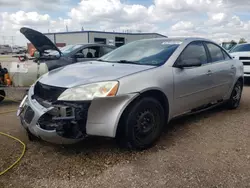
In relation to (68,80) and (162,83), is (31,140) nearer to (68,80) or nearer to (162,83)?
(68,80)

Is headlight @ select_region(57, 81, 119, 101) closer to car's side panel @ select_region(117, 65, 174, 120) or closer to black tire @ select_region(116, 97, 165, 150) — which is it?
car's side panel @ select_region(117, 65, 174, 120)

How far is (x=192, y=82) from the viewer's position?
3.94 m

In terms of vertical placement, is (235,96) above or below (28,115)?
below

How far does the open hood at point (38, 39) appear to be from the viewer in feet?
16.7

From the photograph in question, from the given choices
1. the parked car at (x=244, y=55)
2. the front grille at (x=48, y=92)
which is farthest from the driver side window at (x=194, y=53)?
the parked car at (x=244, y=55)

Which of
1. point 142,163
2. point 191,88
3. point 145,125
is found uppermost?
point 191,88

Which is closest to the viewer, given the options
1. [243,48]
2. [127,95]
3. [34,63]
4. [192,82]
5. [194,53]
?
[127,95]

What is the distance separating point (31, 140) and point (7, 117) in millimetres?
1568

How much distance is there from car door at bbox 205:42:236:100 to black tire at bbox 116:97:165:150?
159 cm

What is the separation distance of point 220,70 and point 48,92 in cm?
308

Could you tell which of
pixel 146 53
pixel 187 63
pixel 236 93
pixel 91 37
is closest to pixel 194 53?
pixel 187 63

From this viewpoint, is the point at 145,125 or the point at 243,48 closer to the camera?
the point at 145,125

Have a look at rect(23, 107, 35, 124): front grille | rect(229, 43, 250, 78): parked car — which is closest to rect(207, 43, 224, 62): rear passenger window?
rect(23, 107, 35, 124): front grille

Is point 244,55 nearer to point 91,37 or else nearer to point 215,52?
point 215,52
